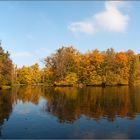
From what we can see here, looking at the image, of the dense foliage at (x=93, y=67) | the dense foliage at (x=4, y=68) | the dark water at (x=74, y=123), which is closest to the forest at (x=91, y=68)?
the dense foliage at (x=93, y=67)

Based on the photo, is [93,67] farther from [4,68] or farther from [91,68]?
[4,68]

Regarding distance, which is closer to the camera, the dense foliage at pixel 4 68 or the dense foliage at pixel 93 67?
the dense foliage at pixel 4 68

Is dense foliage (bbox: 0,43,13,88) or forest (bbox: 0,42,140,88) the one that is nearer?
dense foliage (bbox: 0,43,13,88)

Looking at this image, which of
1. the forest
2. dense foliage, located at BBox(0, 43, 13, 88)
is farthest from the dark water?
the forest

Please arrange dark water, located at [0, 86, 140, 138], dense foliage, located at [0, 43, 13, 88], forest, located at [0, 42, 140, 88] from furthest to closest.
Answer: forest, located at [0, 42, 140, 88], dense foliage, located at [0, 43, 13, 88], dark water, located at [0, 86, 140, 138]

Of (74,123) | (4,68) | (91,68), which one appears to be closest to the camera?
(74,123)

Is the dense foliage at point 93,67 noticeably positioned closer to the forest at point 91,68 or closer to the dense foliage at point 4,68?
the forest at point 91,68

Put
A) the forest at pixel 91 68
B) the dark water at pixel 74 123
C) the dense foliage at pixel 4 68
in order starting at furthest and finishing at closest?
the forest at pixel 91 68 < the dense foliage at pixel 4 68 < the dark water at pixel 74 123

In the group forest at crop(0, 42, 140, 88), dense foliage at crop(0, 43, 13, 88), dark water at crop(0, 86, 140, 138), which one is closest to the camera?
dark water at crop(0, 86, 140, 138)

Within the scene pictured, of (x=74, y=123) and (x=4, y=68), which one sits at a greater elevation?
(x=4, y=68)

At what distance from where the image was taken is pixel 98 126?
2717 cm

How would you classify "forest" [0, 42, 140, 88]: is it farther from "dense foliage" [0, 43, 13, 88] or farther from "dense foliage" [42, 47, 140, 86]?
"dense foliage" [0, 43, 13, 88]

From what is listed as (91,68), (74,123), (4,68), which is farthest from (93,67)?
(74,123)

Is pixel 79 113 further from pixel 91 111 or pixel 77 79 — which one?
pixel 77 79
